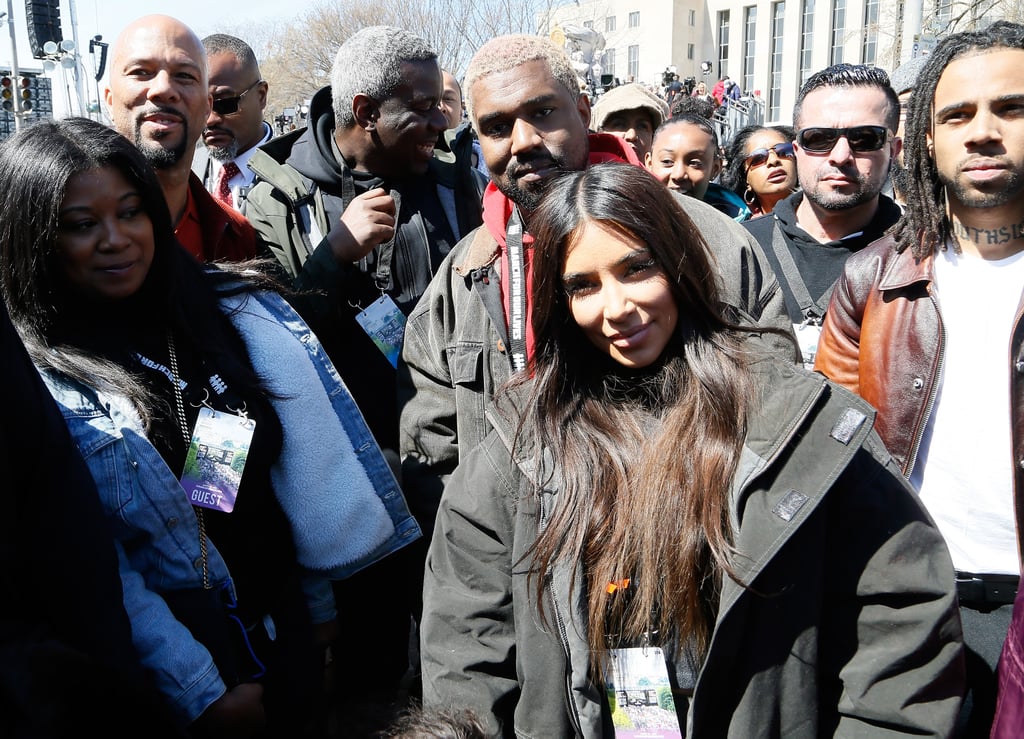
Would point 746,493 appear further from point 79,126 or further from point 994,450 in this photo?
point 79,126

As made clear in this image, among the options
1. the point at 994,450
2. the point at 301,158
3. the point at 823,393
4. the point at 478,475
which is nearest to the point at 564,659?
the point at 478,475

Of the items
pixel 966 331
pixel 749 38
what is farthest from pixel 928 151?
pixel 749 38

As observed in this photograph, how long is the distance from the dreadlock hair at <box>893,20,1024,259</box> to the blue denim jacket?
5.46ft

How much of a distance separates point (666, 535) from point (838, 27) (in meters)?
61.6

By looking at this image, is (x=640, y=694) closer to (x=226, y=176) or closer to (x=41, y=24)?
(x=226, y=176)

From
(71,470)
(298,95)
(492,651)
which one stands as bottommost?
(492,651)

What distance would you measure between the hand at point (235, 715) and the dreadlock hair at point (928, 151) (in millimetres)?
2131

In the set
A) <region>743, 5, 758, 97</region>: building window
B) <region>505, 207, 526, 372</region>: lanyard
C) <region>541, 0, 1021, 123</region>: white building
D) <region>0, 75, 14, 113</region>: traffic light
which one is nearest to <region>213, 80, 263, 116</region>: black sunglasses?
<region>505, 207, 526, 372</region>: lanyard

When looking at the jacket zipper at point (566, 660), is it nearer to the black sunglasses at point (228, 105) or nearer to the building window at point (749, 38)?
the black sunglasses at point (228, 105)

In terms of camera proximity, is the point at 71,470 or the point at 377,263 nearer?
the point at 71,470

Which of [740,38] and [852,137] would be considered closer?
[852,137]

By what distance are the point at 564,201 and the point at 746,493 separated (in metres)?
0.77

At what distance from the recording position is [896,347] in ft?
7.78

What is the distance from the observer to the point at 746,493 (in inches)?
67.6
